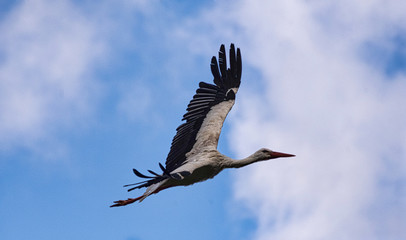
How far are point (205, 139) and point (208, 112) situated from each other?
38.1 inches

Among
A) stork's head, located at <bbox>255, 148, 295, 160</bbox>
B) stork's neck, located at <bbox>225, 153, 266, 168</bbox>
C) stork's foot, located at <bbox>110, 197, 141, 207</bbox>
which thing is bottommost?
stork's foot, located at <bbox>110, 197, 141, 207</bbox>

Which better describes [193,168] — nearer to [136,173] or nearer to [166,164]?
[166,164]

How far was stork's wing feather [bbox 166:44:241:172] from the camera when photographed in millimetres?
11938

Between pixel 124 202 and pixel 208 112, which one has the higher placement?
pixel 208 112

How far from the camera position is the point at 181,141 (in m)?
12.2

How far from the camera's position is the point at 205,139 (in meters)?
12.0

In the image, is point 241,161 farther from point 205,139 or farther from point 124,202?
point 124,202

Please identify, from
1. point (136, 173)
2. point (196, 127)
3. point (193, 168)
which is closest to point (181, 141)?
point (196, 127)

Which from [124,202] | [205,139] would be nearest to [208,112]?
[205,139]

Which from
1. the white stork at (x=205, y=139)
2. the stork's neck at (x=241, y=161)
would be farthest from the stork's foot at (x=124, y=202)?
the stork's neck at (x=241, y=161)

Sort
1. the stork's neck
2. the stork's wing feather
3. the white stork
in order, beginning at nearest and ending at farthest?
the white stork
the stork's neck
the stork's wing feather

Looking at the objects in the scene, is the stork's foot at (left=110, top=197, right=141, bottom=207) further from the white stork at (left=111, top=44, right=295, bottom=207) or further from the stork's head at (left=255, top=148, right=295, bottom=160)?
the stork's head at (left=255, top=148, right=295, bottom=160)

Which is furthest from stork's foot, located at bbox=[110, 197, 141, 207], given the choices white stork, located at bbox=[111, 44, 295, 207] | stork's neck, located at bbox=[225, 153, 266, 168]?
stork's neck, located at bbox=[225, 153, 266, 168]

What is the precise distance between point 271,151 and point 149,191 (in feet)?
9.25
